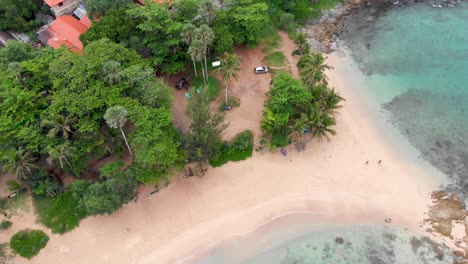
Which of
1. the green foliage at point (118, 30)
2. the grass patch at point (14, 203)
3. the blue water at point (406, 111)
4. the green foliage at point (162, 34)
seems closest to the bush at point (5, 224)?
the grass patch at point (14, 203)

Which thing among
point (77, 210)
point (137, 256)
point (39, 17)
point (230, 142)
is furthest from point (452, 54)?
point (39, 17)

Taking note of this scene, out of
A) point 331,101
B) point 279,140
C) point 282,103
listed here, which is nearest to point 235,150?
point 279,140

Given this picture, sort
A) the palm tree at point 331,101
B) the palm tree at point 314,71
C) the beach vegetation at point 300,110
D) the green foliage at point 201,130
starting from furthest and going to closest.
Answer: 1. the palm tree at point 314,71
2. the palm tree at point 331,101
3. the beach vegetation at point 300,110
4. the green foliage at point 201,130

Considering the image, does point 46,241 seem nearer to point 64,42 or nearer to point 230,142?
point 230,142

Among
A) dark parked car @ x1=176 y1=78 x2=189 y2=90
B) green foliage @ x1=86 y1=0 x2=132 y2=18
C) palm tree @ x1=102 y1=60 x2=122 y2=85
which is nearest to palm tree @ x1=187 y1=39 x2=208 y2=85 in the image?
dark parked car @ x1=176 y1=78 x2=189 y2=90

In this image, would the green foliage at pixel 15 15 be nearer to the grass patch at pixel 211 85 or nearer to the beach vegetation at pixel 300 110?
the grass patch at pixel 211 85

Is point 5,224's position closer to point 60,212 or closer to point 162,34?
point 60,212

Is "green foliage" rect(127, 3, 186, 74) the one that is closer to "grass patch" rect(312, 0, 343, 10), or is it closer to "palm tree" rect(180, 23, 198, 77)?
"palm tree" rect(180, 23, 198, 77)

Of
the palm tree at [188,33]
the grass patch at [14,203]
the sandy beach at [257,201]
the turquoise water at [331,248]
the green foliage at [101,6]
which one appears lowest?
the turquoise water at [331,248]
